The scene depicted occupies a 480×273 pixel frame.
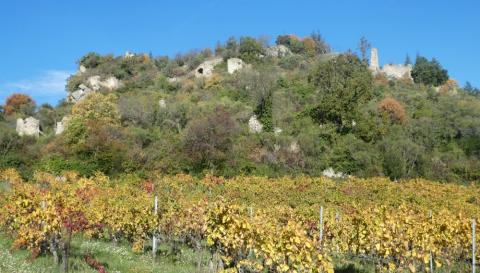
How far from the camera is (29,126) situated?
56844mm

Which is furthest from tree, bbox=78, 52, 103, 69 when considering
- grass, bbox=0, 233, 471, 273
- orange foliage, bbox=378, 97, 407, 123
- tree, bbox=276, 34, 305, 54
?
grass, bbox=0, 233, 471, 273

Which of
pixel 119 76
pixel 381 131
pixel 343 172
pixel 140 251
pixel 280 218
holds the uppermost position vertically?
pixel 119 76

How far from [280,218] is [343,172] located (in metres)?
24.2

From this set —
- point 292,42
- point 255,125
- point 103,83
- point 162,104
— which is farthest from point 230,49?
point 255,125

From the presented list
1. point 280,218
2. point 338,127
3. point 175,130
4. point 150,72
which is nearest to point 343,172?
point 338,127

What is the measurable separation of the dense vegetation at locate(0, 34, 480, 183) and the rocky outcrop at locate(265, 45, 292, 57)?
15.6 metres

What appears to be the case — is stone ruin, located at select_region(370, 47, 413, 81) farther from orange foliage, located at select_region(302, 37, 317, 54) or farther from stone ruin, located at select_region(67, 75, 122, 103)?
stone ruin, located at select_region(67, 75, 122, 103)

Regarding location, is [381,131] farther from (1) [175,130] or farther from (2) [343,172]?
(1) [175,130]

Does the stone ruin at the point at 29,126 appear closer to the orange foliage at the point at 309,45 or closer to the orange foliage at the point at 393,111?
the orange foliage at the point at 393,111

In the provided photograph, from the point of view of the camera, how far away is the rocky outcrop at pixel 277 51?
80.1 m

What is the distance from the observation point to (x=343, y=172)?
39094mm

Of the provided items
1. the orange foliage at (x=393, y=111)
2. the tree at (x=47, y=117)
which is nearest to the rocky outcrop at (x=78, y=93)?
the tree at (x=47, y=117)

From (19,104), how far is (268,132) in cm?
4646

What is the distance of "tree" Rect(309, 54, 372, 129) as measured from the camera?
45.0 metres
